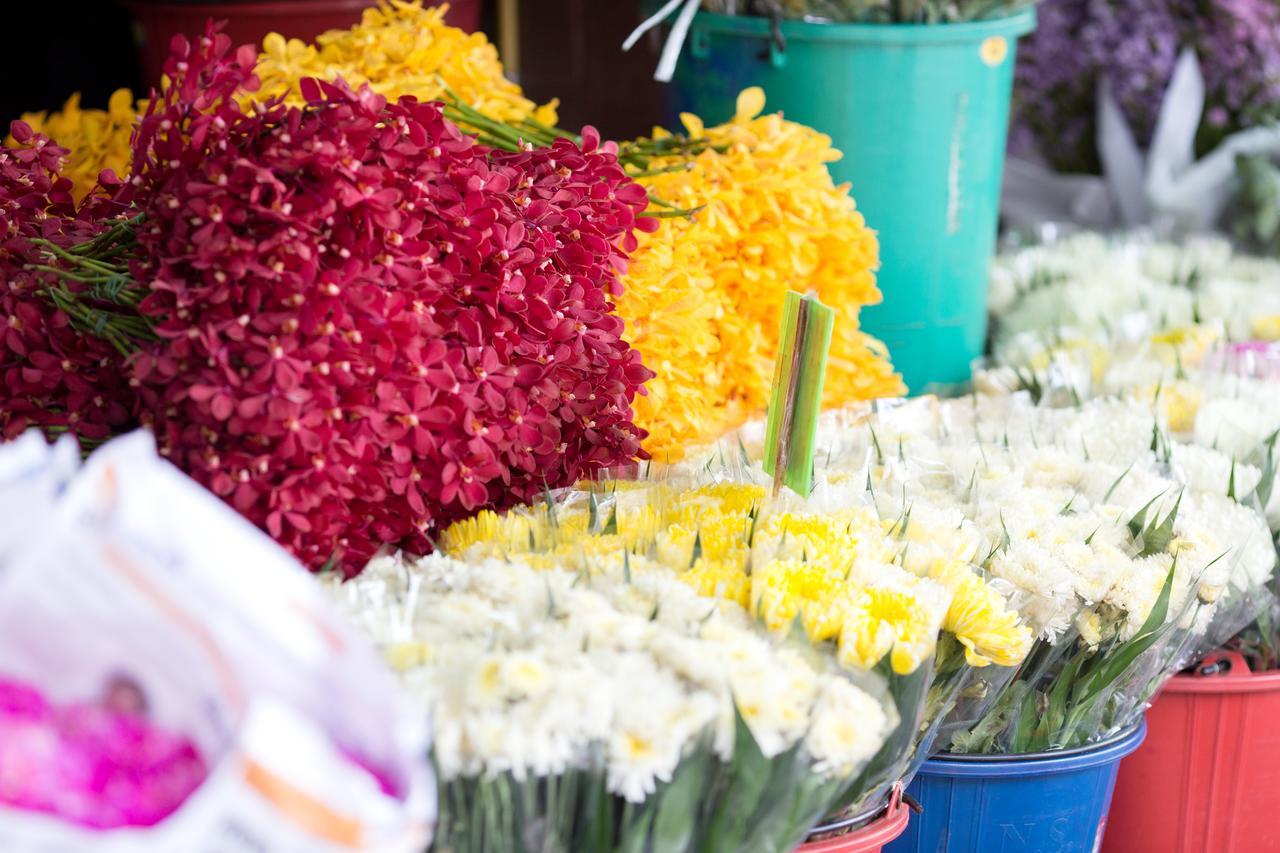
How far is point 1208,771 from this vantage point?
1.36m

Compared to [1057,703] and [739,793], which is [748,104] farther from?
[739,793]

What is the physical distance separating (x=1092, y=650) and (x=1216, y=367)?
73 cm

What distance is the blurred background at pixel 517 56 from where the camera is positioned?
8.83 feet

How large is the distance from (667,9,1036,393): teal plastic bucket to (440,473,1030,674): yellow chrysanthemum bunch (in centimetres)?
88

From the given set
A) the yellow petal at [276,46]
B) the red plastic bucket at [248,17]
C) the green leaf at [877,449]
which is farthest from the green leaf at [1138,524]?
the red plastic bucket at [248,17]

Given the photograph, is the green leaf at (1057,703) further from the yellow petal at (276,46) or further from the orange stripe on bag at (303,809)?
the yellow petal at (276,46)

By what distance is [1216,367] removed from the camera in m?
1.70

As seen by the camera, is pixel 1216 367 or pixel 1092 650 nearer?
pixel 1092 650

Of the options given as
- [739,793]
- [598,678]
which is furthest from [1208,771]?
[598,678]

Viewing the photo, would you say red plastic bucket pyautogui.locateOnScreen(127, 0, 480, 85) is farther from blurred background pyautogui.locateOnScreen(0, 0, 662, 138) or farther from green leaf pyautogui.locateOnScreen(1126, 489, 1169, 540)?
green leaf pyautogui.locateOnScreen(1126, 489, 1169, 540)

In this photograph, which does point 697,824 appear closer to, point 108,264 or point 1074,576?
point 1074,576

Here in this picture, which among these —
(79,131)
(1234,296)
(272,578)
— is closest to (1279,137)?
(1234,296)

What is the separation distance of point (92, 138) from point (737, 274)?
2.49 feet

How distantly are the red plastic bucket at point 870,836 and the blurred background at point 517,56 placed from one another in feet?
6.59
